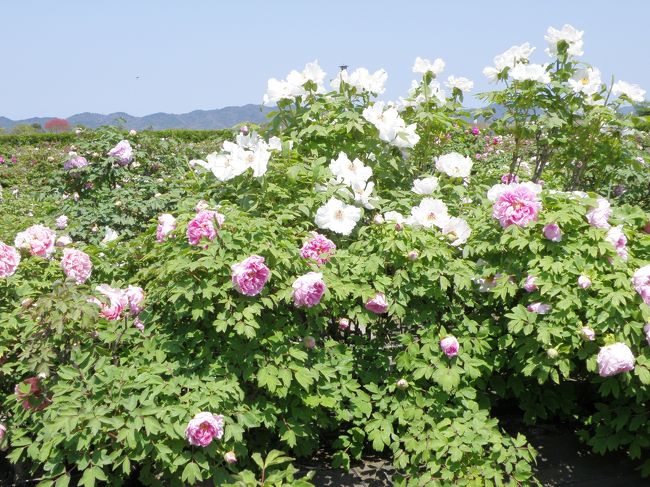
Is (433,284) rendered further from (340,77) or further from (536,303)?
(340,77)

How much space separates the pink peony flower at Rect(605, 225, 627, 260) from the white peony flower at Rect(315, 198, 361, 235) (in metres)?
1.03

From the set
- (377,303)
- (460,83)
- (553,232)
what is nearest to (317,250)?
(377,303)

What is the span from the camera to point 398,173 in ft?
10.9

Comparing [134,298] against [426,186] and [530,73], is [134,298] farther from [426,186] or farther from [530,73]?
[530,73]

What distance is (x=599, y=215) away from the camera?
8.23 ft

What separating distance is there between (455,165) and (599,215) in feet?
2.61

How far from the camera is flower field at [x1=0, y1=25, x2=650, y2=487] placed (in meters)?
2.12

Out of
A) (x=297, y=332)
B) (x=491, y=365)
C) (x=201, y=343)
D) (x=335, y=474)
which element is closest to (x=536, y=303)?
(x=491, y=365)

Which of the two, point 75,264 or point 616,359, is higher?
point 75,264

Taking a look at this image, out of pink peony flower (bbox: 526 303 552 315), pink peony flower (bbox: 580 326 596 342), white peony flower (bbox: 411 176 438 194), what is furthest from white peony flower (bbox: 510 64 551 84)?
pink peony flower (bbox: 580 326 596 342)

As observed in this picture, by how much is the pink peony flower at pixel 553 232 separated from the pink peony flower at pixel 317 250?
88cm

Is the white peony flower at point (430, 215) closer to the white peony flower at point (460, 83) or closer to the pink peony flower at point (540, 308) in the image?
the pink peony flower at point (540, 308)

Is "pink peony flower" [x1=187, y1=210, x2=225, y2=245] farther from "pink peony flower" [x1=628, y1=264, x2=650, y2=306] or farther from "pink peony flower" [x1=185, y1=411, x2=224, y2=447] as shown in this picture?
"pink peony flower" [x1=628, y1=264, x2=650, y2=306]

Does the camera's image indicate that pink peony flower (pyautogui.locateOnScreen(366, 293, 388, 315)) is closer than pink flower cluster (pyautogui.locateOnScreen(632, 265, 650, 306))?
No
